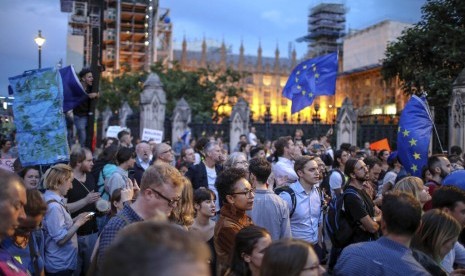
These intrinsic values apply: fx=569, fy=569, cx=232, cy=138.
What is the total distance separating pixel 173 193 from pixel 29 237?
137 cm

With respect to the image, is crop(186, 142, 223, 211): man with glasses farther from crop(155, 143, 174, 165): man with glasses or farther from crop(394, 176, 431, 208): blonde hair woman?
crop(394, 176, 431, 208): blonde hair woman

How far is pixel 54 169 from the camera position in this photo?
582cm

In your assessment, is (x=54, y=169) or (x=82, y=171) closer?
(x=54, y=169)

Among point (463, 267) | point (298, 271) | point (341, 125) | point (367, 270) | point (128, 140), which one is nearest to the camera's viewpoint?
point (298, 271)

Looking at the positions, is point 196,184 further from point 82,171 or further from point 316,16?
point 316,16

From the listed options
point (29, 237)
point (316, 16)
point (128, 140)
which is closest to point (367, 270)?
point (29, 237)

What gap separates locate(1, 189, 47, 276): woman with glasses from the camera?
421 centimetres

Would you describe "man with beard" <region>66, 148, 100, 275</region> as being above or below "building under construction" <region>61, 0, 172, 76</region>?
below

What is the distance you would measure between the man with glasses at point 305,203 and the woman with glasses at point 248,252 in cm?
265

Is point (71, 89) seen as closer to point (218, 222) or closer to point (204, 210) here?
point (204, 210)

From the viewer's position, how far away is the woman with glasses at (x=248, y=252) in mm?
3719

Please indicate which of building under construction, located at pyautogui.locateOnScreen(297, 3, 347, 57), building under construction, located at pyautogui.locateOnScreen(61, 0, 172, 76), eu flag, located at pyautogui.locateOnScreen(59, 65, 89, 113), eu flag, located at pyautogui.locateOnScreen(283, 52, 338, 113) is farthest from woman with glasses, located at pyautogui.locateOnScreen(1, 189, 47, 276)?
building under construction, located at pyautogui.locateOnScreen(297, 3, 347, 57)

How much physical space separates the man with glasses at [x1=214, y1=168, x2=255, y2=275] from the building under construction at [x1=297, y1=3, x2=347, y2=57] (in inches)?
3046

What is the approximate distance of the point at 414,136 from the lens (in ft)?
32.0
